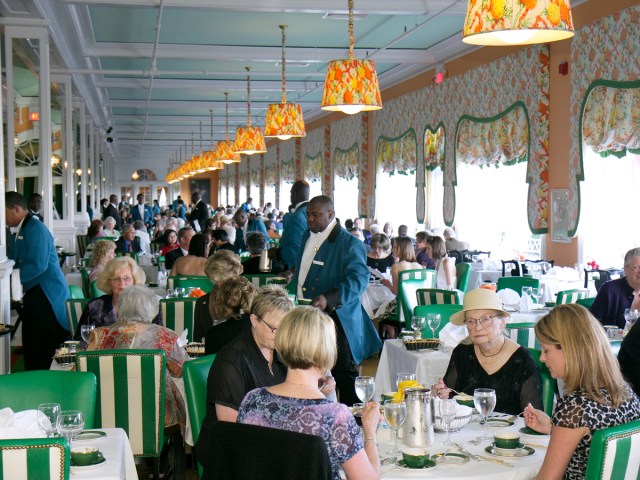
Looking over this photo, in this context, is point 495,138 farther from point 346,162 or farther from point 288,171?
point 288,171

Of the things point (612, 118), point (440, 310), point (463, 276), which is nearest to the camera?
point (440, 310)

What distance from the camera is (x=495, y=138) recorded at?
1199 centimetres

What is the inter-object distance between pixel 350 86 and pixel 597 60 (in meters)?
4.29

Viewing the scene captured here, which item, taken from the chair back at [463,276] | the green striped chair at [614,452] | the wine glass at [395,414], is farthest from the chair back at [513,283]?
the green striped chair at [614,452]

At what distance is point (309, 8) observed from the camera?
9914 mm

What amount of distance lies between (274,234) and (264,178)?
43.9ft

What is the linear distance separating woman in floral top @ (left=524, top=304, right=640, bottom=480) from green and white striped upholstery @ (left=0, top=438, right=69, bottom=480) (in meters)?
1.48

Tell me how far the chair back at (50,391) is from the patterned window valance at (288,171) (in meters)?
21.4

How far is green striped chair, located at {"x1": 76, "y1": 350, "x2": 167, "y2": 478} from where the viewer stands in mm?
4277

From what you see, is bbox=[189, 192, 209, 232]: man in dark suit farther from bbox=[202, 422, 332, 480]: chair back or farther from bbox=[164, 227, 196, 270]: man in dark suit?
bbox=[202, 422, 332, 480]: chair back

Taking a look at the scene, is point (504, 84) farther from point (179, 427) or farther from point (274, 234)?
point (179, 427)

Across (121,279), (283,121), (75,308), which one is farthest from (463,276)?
(121,279)

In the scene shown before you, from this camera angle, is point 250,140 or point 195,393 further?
point 250,140

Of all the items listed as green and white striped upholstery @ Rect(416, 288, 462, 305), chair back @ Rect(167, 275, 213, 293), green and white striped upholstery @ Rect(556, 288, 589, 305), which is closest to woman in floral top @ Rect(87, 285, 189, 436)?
chair back @ Rect(167, 275, 213, 293)
